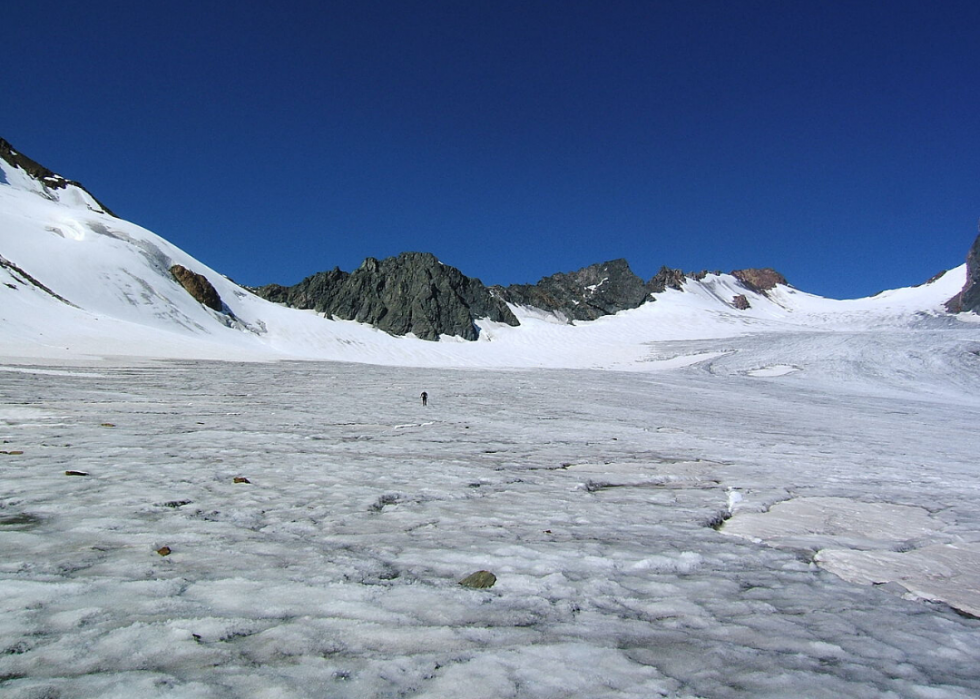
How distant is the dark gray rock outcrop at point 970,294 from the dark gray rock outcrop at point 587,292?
272ft

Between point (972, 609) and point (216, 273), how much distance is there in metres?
90.8

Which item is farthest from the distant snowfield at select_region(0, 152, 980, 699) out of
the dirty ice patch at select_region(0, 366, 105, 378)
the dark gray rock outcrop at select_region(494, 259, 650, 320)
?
the dark gray rock outcrop at select_region(494, 259, 650, 320)

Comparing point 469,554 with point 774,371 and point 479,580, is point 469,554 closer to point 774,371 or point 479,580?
point 479,580

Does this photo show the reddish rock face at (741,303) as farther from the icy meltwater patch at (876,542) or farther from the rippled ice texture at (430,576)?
the icy meltwater patch at (876,542)

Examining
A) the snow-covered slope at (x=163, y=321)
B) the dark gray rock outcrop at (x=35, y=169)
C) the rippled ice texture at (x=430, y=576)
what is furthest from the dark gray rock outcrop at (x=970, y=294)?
the dark gray rock outcrop at (x=35, y=169)

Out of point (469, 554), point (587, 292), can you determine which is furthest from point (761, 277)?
point (469, 554)

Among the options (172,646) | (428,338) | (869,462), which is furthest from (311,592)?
(428,338)

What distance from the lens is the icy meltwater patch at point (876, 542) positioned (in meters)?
3.96

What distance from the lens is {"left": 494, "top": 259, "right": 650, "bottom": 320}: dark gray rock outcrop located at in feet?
357

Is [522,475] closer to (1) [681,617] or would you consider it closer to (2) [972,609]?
(1) [681,617]

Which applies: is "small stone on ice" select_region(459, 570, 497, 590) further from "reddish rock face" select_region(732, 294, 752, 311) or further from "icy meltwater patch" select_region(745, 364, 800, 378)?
"reddish rock face" select_region(732, 294, 752, 311)

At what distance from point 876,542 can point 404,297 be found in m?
89.7

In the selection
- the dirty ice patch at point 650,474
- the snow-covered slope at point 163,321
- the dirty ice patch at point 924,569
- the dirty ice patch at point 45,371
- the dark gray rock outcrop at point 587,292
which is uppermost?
the dark gray rock outcrop at point 587,292

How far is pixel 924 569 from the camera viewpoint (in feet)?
13.8
